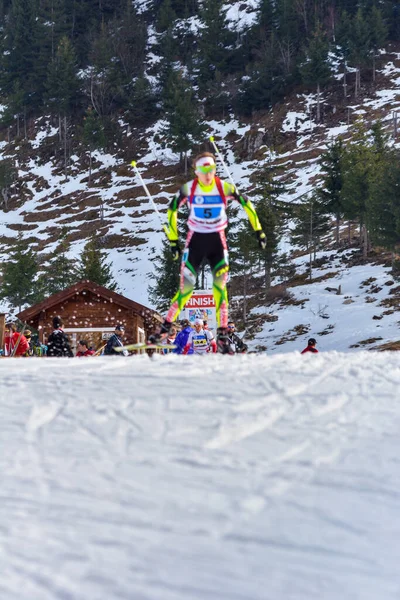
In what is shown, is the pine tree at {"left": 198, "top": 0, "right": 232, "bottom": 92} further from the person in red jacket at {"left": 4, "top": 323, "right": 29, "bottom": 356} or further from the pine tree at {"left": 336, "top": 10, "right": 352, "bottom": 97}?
the person in red jacket at {"left": 4, "top": 323, "right": 29, "bottom": 356}

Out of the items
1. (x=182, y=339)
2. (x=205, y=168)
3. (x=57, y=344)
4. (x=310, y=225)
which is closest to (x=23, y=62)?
(x=310, y=225)

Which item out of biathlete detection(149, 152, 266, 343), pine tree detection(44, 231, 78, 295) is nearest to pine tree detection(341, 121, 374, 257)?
pine tree detection(44, 231, 78, 295)

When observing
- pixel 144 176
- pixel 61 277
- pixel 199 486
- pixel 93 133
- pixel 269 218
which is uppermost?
pixel 93 133

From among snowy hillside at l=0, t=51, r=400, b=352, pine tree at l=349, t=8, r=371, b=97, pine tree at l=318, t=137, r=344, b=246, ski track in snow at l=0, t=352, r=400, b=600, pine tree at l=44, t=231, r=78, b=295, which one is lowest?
ski track in snow at l=0, t=352, r=400, b=600

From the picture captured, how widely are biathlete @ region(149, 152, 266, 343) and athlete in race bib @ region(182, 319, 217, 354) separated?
142 inches

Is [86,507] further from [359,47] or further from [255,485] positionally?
[359,47]

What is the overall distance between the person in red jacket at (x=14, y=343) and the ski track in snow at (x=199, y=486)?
8.39 m

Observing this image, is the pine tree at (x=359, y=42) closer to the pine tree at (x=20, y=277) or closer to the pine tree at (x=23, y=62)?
the pine tree at (x=23, y=62)

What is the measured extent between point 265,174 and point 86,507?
4665 cm

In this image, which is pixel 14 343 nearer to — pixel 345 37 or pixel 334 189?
pixel 334 189

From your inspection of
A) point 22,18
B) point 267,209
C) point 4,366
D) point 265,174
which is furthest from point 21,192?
point 4,366

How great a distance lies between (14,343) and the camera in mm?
15547

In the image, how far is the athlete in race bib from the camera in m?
12.6

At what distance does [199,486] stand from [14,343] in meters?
12.1
